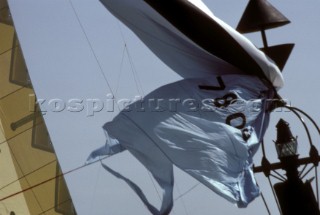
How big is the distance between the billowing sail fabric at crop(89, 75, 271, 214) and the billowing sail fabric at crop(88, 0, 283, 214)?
13 millimetres

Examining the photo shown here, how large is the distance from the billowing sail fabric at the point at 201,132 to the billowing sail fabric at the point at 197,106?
13 millimetres

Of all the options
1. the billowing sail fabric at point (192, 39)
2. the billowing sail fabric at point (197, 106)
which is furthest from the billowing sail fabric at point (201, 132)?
the billowing sail fabric at point (192, 39)

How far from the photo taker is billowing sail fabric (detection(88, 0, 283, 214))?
1064cm

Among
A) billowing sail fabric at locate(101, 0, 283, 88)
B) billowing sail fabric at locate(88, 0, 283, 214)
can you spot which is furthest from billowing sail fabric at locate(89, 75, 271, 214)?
billowing sail fabric at locate(101, 0, 283, 88)

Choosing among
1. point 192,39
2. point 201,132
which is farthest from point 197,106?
point 192,39

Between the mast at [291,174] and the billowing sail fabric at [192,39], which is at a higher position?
the billowing sail fabric at [192,39]

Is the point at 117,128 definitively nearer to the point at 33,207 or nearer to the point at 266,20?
→ the point at 266,20

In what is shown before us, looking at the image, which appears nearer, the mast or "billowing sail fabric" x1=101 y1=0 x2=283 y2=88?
the mast

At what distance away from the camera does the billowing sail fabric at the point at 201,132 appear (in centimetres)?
1057

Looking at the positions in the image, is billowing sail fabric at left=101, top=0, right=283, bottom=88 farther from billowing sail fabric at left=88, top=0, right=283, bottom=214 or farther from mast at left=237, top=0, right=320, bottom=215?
mast at left=237, top=0, right=320, bottom=215

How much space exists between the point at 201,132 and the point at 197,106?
16.8 inches

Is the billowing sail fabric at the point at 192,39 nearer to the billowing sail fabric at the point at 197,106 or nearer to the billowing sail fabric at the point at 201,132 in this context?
the billowing sail fabric at the point at 197,106

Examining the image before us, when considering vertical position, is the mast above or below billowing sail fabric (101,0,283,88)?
below

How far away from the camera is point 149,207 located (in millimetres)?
9898
